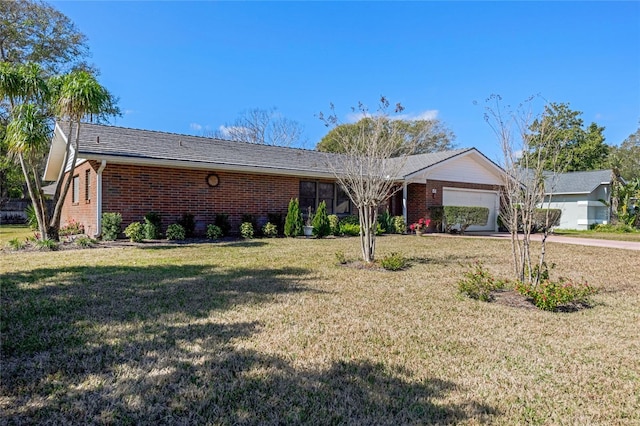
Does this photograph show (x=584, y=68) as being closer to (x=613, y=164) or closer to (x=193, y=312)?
(x=193, y=312)

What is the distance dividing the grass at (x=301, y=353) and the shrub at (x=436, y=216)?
10893mm

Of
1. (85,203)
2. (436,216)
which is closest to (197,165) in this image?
(85,203)

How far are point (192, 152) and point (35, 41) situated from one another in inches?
706

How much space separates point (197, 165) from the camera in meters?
12.0

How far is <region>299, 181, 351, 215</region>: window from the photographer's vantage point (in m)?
15.1

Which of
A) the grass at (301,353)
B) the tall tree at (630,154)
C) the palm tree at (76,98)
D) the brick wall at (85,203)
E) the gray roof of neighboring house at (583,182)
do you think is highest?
the tall tree at (630,154)

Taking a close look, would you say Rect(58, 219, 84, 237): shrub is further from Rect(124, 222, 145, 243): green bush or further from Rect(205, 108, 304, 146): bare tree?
Rect(205, 108, 304, 146): bare tree

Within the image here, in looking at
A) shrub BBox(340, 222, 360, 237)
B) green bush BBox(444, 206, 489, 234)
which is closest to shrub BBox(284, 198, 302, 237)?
shrub BBox(340, 222, 360, 237)

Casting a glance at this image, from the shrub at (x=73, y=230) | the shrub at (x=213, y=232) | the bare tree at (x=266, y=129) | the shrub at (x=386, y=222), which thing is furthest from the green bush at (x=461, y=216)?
the bare tree at (x=266, y=129)

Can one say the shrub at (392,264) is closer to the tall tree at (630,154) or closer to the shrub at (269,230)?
the shrub at (269,230)

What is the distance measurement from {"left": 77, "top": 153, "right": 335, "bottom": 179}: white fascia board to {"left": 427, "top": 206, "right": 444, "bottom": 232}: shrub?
533 centimetres

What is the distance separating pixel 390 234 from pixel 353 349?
12.6 m

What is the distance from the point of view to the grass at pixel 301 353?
226 cm

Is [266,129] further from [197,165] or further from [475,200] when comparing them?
[197,165]
